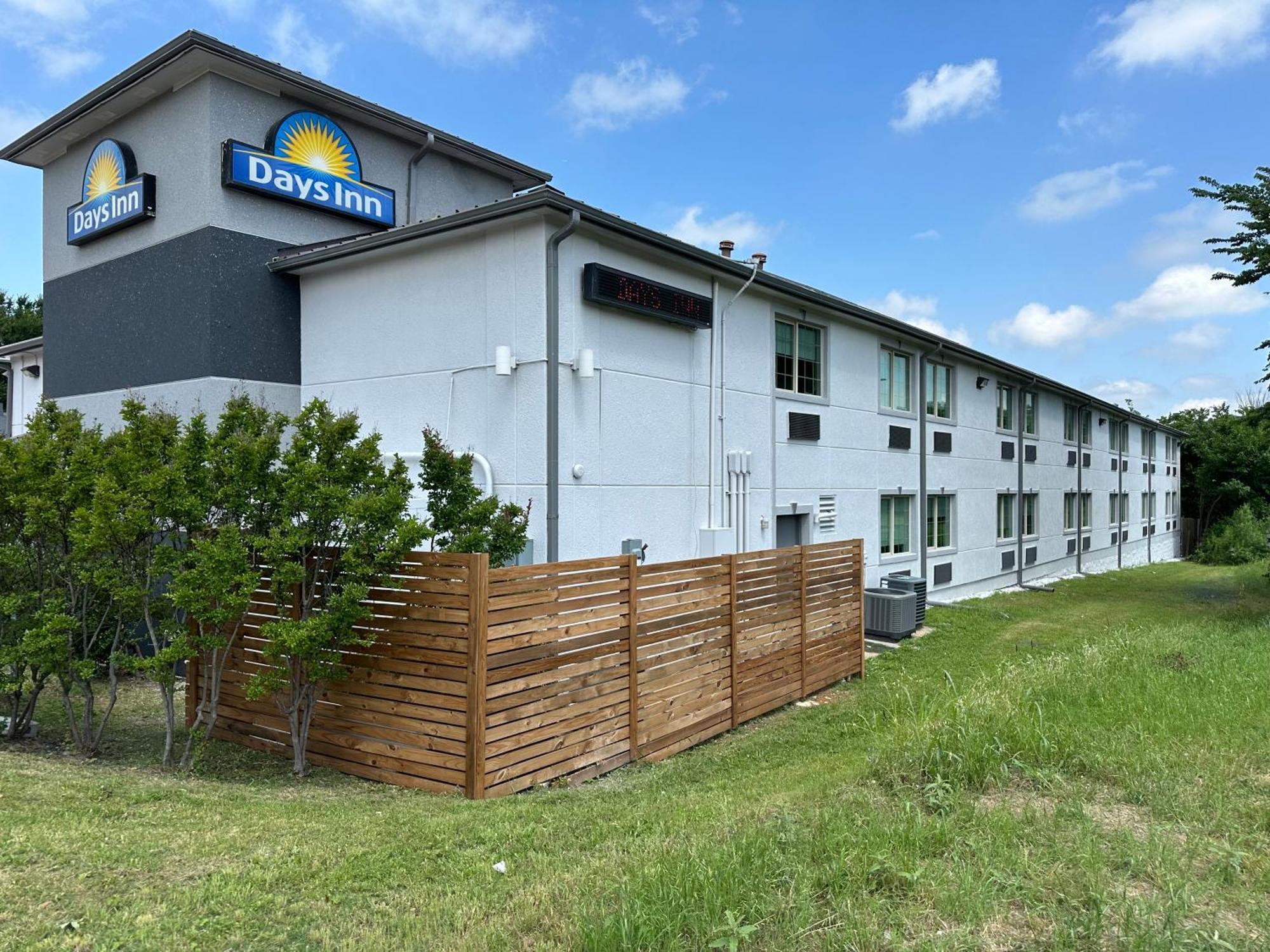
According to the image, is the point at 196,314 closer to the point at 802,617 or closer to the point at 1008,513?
the point at 802,617

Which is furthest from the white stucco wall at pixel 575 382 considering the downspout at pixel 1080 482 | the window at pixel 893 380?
the downspout at pixel 1080 482

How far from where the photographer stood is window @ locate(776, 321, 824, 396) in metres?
12.7

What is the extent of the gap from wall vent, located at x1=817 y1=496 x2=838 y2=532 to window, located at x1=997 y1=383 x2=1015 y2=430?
9.21m

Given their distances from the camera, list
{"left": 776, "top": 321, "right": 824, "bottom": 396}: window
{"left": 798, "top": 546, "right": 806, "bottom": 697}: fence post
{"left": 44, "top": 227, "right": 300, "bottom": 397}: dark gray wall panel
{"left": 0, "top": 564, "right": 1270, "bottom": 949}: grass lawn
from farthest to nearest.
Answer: {"left": 776, "top": 321, "right": 824, "bottom": 396}: window
{"left": 44, "top": 227, "right": 300, "bottom": 397}: dark gray wall panel
{"left": 798, "top": 546, "right": 806, "bottom": 697}: fence post
{"left": 0, "top": 564, "right": 1270, "bottom": 949}: grass lawn

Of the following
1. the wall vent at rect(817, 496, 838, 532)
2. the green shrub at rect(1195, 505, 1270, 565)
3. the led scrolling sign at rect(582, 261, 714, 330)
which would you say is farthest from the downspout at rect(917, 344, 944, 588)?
the green shrub at rect(1195, 505, 1270, 565)

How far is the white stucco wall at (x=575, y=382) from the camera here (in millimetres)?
8766

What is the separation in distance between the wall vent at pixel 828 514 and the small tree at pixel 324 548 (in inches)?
334

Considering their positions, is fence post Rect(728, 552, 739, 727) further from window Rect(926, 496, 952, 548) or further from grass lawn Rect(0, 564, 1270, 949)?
window Rect(926, 496, 952, 548)

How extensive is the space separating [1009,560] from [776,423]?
1239 cm

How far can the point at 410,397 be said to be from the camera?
972 centimetres

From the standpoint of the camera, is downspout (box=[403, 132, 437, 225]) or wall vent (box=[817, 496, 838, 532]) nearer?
downspout (box=[403, 132, 437, 225])

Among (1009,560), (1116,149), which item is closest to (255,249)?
(1116,149)

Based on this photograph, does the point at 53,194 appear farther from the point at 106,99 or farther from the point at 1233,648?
the point at 1233,648

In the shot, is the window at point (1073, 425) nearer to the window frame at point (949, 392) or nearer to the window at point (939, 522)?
the window frame at point (949, 392)
